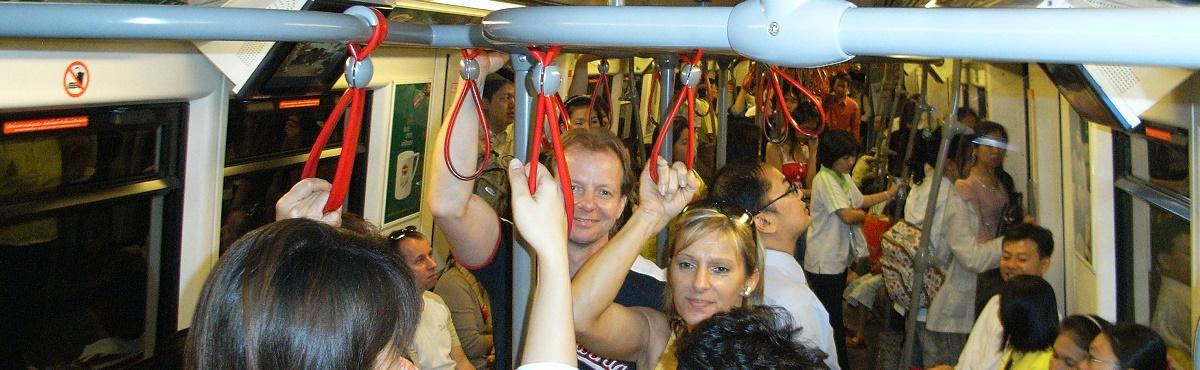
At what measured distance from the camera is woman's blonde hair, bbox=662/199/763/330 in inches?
96.9

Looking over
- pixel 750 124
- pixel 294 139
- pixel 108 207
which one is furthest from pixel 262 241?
pixel 750 124

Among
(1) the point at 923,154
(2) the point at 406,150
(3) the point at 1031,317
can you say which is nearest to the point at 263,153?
(2) the point at 406,150

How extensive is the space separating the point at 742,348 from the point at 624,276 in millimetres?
315

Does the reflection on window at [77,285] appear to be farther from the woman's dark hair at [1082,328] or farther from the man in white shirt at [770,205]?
the woman's dark hair at [1082,328]

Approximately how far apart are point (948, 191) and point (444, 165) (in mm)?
3088

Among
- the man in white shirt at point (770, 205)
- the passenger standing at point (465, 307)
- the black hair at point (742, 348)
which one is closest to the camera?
the black hair at point (742, 348)

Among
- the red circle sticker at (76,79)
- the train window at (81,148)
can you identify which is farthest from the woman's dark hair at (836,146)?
the red circle sticker at (76,79)

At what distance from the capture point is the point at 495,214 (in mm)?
2371

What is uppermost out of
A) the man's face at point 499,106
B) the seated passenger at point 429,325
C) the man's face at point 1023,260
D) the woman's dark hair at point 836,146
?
the man's face at point 499,106

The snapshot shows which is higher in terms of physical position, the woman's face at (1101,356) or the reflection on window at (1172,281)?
the reflection on window at (1172,281)

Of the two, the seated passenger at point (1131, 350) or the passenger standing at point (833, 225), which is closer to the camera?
the seated passenger at point (1131, 350)

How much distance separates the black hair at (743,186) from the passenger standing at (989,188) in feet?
4.13

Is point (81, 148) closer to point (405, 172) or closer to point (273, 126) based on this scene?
point (273, 126)

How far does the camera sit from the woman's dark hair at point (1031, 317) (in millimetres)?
3258
